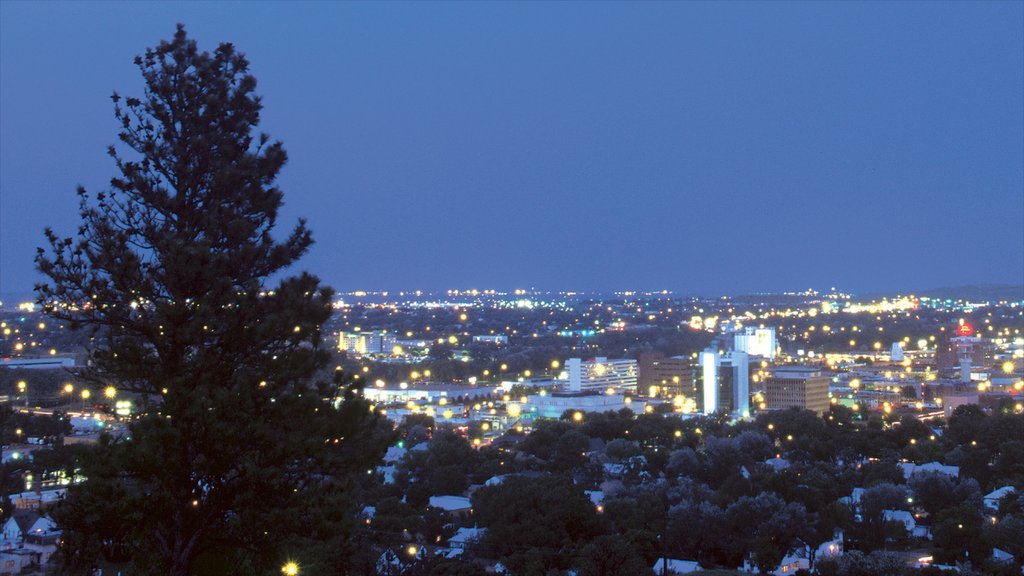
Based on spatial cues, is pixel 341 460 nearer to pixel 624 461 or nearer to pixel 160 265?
pixel 160 265

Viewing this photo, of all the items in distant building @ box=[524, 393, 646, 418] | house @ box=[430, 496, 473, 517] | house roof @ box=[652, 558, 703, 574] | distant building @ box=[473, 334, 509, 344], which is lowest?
house roof @ box=[652, 558, 703, 574]

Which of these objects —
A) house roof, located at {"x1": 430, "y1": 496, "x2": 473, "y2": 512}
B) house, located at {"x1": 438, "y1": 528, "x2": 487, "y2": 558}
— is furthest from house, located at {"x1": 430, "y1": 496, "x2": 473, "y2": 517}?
house, located at {"x1": 438, "y1": 528, "x2": 487, "y2": 558}

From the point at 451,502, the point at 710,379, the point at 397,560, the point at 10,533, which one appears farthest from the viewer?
the point at 710,379

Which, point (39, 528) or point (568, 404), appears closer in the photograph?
point (39, 528)

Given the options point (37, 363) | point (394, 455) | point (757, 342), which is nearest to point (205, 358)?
point (394, 455)

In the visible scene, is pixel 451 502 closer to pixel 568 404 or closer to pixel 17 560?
pixel 17 560

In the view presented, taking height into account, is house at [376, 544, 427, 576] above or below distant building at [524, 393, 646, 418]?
below

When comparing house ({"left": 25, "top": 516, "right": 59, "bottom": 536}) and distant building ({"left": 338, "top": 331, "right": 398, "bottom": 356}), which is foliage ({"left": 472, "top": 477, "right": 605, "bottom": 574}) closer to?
house ({"left": 25, "top": 516, "right": 59, "bottom": 536})

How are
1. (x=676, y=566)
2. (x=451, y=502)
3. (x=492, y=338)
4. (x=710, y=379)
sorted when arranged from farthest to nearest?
(x=492, y=338) → (x=710, y=379) → (x=451, y=502) → (x=676, y=566)
